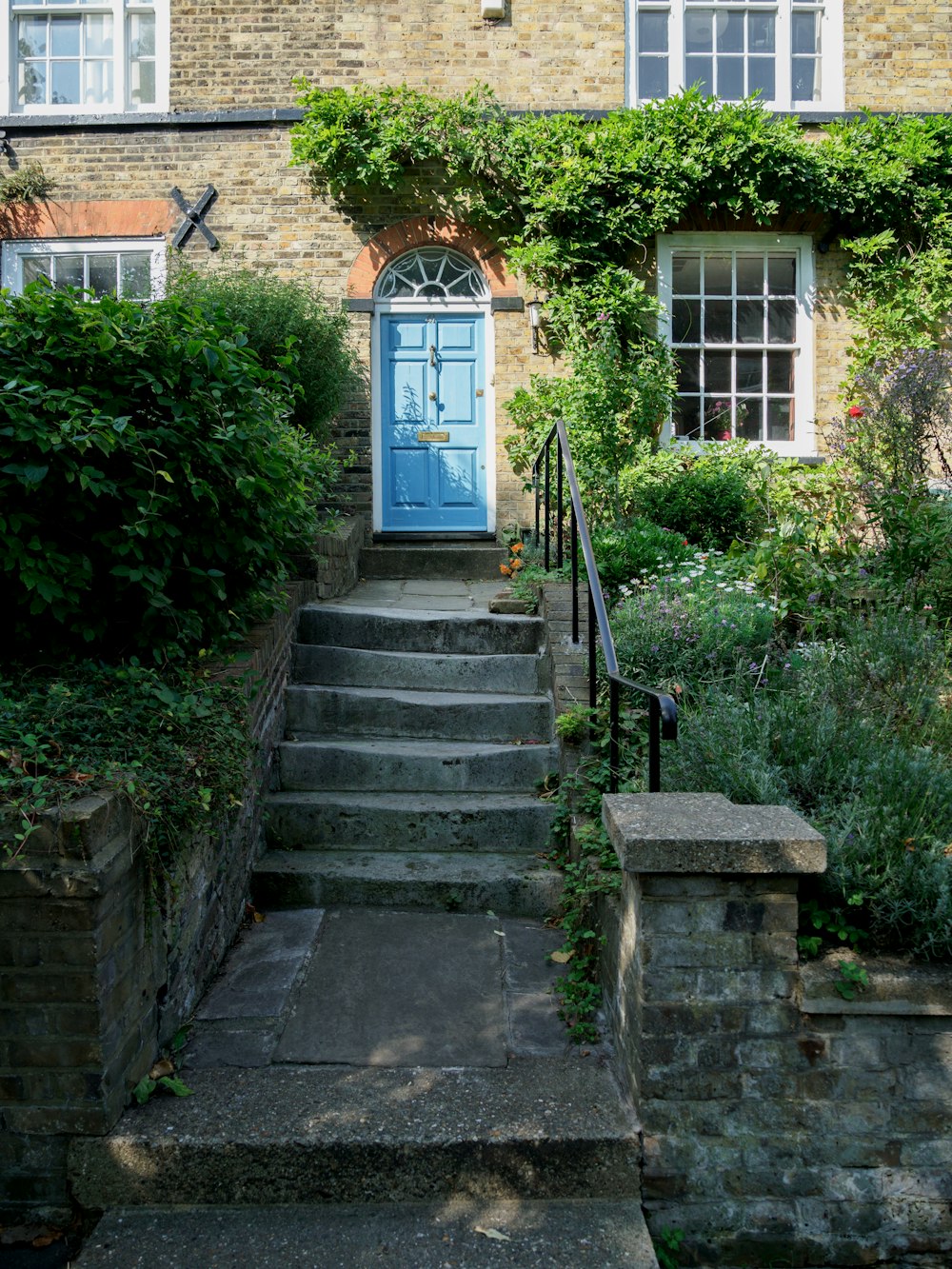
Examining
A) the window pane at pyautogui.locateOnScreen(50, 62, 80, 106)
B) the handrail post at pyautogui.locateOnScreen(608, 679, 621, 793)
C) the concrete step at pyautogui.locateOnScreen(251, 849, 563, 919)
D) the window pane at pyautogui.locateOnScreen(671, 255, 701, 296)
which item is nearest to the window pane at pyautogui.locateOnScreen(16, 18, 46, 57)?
the window pane at pyautogui.locateOnScreen(50, 62, 80, 106)

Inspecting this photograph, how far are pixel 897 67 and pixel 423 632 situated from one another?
730 cm

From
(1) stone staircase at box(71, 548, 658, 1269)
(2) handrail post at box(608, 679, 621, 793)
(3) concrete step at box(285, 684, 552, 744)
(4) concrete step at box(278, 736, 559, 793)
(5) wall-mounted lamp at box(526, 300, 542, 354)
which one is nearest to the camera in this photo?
(1) stone staircase at box(71, 548, 658, 1269)

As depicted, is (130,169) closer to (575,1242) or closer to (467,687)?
(467,687)

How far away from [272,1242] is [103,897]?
1.00 m

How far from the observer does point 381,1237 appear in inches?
101

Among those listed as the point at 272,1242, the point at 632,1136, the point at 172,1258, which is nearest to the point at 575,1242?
the point at 632,1136

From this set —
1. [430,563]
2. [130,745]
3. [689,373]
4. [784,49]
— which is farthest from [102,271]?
[130,745]

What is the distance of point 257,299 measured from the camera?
7410 millimetres

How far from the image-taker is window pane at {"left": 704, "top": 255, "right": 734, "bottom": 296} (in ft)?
29.4

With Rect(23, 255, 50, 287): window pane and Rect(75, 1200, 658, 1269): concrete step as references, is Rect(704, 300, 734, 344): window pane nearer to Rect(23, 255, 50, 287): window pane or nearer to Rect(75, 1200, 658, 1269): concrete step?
Rect(23, 255, 50, 287): window pane

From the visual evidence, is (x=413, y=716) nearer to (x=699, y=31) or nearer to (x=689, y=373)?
(x=689, y=373)

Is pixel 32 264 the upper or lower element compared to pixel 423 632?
upper

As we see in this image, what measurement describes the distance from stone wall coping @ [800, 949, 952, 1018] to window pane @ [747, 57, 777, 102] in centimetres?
873

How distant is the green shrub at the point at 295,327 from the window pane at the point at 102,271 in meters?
1.15
